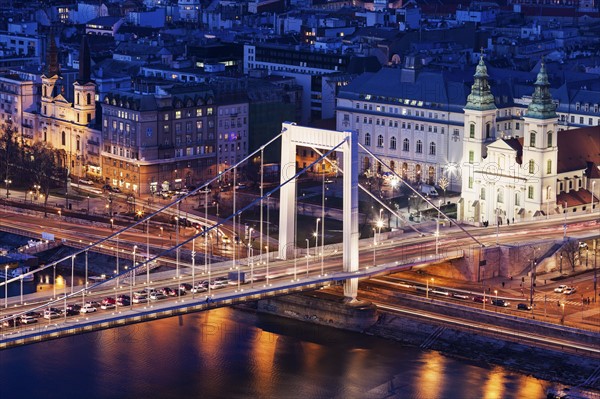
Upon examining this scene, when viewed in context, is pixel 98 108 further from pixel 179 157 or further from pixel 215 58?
pixel 215 58

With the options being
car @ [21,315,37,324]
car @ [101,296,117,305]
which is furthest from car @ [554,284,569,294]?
car @ [21,315,37,324]

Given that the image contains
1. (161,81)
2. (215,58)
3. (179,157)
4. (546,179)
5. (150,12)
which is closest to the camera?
(546,179)

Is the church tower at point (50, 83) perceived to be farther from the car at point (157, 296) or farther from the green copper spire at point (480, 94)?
the car at point (157, 296)

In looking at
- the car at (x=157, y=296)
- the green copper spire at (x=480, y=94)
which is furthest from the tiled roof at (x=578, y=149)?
the car at (x=157, y=296)

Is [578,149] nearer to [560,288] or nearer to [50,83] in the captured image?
[560,288]

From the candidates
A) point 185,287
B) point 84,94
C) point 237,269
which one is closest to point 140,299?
point 185,287

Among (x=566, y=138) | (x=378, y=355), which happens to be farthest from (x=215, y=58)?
(x=378, y=355)
